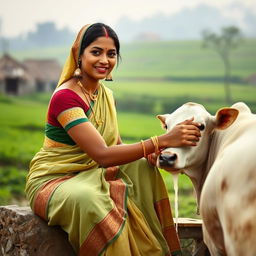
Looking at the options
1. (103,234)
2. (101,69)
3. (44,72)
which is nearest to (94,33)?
(101,69)

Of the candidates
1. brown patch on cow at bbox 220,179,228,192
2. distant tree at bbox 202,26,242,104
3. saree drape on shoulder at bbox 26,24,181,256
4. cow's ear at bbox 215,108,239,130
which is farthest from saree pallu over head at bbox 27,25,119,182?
distant tree at bbox 202,26,242,104

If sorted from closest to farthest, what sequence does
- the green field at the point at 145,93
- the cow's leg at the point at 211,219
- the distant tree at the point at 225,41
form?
the cow's leg at the point at 211,219 < the green field at the point at 145,93 < the distant tree at the point at 225,41

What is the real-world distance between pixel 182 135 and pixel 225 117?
0.87 feet

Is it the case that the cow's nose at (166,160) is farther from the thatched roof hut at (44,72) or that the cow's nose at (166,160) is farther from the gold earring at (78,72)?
the thatched roof hut at (44,72)

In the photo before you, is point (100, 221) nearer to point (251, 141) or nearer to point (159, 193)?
point (159, 193)

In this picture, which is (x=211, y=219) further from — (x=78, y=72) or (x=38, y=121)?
(x=38, y=121)

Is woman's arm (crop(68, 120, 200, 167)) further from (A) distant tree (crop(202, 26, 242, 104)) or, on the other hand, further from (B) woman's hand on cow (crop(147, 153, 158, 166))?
(A) distant tree (crop(202, 26, 242, 104))

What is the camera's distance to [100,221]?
324 centimetres

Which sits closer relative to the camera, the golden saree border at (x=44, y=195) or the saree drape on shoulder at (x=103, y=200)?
the saree drape on shoulder at (x=103, y=200)

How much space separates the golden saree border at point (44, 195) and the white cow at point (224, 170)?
1.91 feet

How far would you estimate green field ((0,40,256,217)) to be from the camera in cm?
1589

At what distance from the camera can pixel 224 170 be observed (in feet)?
9.36

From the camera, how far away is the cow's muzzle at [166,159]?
3.20m

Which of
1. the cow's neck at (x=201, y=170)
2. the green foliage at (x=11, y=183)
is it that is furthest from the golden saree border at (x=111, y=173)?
the green foliage at (x=11, y=183)
